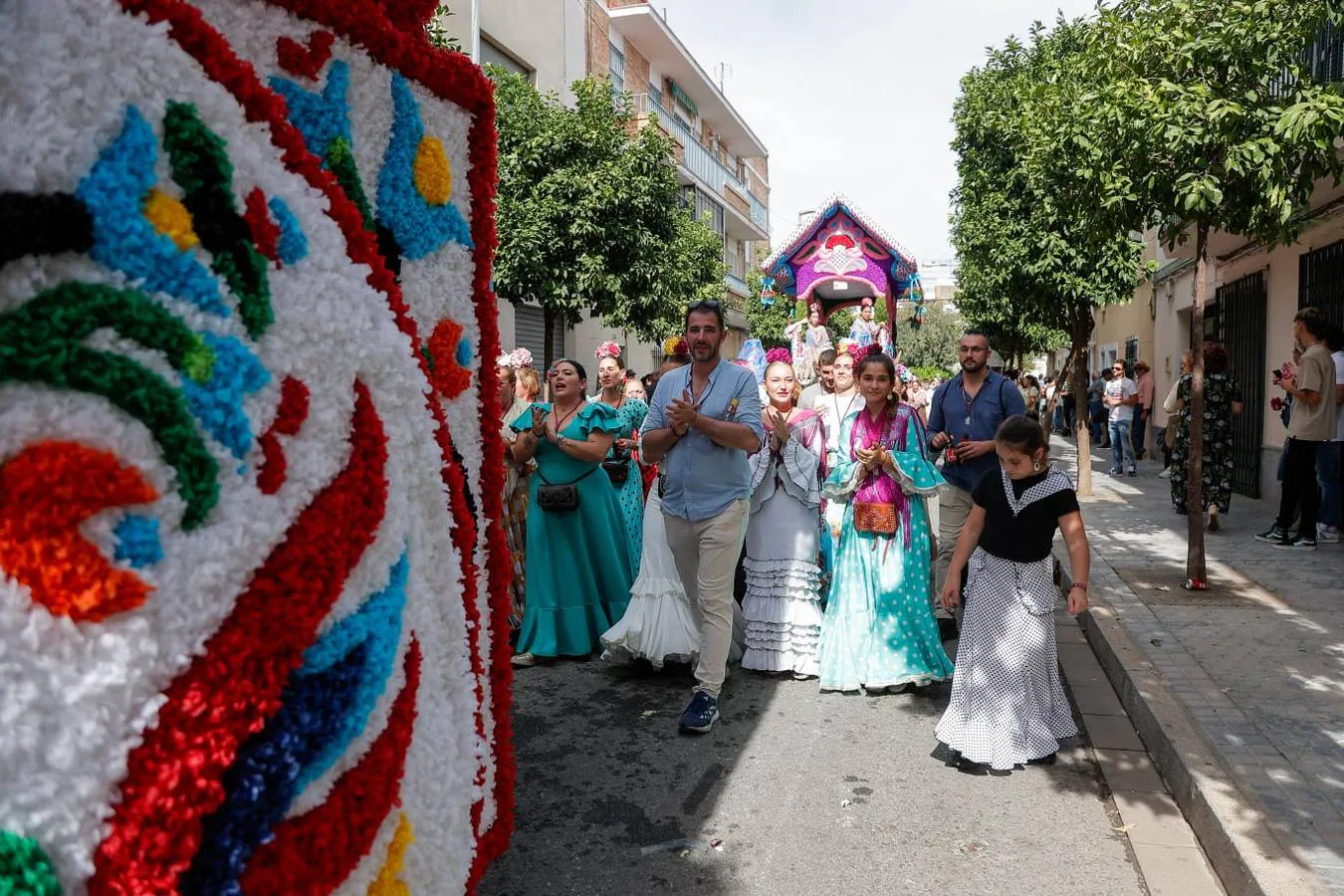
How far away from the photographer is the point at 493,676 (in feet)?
8.10

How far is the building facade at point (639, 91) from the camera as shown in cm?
1856

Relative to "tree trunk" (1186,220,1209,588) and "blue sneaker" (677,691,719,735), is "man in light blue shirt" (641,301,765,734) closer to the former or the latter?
"blue sneaker" (677,691,719,735)

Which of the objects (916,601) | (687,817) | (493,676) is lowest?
(687,817)

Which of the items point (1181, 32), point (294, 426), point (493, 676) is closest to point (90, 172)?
point (294, 426)

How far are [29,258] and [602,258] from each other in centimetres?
1244

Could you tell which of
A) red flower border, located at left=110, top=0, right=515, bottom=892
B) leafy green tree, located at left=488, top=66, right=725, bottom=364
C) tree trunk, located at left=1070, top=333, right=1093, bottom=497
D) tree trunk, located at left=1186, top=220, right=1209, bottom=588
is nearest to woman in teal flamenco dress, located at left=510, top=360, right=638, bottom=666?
red flower border, located at left=110, top=0, right=515, bottom=892

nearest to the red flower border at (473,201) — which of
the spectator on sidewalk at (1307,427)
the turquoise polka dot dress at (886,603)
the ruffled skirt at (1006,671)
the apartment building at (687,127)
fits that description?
the ruffled skirt at (1006,671)

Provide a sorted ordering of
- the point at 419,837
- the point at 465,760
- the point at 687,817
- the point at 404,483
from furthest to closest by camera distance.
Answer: the point at 687,817, the point at 465,760, the point at 419,837, the point at 404,483

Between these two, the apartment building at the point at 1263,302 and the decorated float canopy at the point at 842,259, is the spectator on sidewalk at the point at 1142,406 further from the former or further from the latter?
the decorated float canopy at the point at 842,259

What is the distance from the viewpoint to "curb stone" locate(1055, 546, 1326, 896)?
115 inches

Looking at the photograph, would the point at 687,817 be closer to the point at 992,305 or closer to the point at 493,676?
the point at 493,676

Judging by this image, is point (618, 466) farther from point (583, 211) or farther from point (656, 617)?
point (583, 211)

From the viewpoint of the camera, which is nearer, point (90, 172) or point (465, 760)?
point (90, 172)

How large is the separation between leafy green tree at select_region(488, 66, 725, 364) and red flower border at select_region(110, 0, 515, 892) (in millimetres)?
10661
